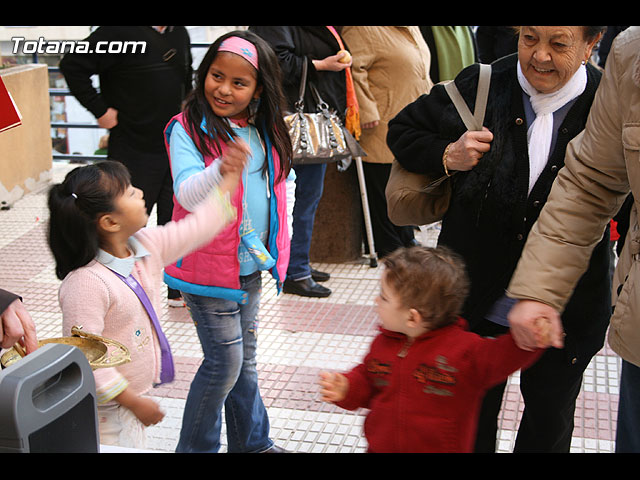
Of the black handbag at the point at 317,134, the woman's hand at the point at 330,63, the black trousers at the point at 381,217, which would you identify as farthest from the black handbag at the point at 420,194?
the black trousers at the point at 381,217

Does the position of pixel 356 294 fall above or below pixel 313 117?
below

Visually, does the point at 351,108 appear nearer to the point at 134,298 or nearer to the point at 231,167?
the point at 231,167

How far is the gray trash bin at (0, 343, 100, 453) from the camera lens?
4.62ft

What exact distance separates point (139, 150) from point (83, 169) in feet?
7.08

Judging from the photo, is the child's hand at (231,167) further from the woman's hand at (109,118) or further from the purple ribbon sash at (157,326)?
the woman's hand at (109,118)

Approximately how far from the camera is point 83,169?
2.38m

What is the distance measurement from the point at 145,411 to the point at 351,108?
2984 millimetres

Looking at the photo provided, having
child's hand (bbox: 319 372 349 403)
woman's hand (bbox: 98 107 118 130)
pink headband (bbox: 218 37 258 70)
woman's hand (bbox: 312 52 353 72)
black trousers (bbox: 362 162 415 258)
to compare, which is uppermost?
pink headband (bbox: 218 37 258 70)

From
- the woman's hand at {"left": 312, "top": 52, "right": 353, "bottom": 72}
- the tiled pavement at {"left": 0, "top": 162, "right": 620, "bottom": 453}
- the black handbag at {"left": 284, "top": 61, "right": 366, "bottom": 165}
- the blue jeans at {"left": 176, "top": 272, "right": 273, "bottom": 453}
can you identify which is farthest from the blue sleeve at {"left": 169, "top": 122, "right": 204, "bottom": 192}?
the woman's hand at {"left": 312, "top": 52, "right": 353, "bottom": 72}

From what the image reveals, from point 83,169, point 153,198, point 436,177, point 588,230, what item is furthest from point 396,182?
point 153,198

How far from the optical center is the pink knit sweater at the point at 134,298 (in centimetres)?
224

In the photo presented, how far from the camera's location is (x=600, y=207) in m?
2.06

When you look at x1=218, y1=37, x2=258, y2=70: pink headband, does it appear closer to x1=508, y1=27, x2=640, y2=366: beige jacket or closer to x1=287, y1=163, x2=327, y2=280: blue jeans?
x1=508, y1=27, x2=640, y2=366: beige jacket
